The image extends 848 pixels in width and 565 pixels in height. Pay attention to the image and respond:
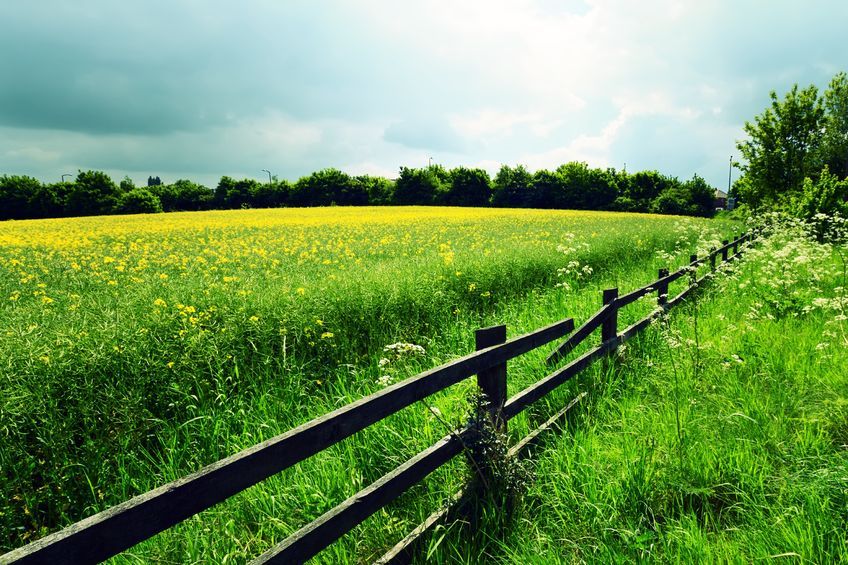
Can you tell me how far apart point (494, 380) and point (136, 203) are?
73.5 meters

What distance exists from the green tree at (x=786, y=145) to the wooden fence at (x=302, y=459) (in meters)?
34.1

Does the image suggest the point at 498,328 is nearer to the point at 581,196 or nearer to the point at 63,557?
the point at 63,557

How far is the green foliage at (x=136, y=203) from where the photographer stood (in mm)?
62844

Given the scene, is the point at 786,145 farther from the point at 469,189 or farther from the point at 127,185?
the point at 127,185

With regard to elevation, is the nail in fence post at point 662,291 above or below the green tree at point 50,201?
below

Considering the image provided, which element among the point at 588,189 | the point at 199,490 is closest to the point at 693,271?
the point at 199,490

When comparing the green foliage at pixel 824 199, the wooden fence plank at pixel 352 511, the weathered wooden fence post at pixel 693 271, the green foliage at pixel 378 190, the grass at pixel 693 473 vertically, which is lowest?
the grass at pixel 693 473

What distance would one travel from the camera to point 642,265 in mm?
13477

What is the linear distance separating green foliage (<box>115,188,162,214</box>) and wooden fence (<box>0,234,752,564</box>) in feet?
237

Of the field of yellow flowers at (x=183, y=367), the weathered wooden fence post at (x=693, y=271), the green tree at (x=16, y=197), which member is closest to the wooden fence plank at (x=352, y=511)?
the field of yellow flowers at (x=183, y=367)

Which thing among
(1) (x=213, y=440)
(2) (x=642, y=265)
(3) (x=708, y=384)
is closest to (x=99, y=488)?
(1) (x=213, y=440)

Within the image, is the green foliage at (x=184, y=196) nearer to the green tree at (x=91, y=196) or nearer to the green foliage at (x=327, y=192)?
the green tree at (x=91, y=196)

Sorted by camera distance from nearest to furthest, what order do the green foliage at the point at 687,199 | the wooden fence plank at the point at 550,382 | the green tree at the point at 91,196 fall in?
the wooden fence plank at the point at 550,382, the green tree at the point at 91,196, the green foliage at the point at 687,199

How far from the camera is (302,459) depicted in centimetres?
190
